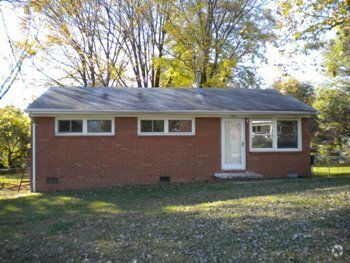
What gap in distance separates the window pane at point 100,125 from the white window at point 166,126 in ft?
3.75

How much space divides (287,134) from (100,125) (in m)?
7.46

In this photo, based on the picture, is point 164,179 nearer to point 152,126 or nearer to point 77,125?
point 152,126

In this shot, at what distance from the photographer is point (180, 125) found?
13227mm

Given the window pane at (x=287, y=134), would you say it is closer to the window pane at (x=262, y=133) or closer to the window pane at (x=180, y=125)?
the window pane at (x=262, y=133)

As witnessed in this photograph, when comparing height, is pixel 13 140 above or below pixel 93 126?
below

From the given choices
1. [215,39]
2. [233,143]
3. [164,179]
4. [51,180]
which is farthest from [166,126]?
[215,39]

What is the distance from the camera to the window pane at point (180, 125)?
13141mm

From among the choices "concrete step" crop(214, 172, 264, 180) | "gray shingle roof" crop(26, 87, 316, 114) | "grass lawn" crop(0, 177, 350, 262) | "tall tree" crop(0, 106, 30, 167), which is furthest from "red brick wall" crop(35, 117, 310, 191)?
"tall tree" crop(0, 106, 30, 167)

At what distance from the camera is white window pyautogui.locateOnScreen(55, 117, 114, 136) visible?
1245 cm

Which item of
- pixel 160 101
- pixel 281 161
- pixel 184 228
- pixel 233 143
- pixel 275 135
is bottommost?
pixel 184 228

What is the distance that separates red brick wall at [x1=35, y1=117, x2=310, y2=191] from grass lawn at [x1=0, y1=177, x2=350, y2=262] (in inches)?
99.5

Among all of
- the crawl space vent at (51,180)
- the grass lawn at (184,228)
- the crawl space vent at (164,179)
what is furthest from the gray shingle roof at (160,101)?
the grass lawn at (184,228)

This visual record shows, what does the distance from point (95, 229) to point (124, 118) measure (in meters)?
6.59

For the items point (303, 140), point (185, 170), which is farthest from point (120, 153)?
point (303, 140)
